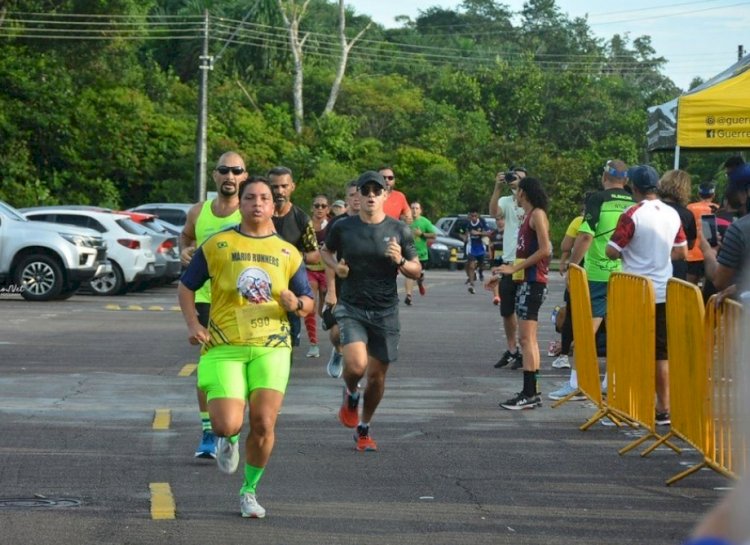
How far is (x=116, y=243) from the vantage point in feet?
89.0

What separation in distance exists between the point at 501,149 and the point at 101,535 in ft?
192

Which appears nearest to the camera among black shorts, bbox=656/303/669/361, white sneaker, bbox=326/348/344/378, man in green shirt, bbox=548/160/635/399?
black shorts, bbox=656/303/669/361

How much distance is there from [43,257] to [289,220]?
14287 mm

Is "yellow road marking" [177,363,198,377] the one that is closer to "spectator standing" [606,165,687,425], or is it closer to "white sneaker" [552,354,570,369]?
"white sneaker" [552,354,570,369]

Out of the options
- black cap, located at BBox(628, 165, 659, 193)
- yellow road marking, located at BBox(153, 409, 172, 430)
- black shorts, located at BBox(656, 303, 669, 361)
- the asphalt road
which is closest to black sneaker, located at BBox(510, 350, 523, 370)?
the asphalt road

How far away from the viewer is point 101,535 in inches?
273

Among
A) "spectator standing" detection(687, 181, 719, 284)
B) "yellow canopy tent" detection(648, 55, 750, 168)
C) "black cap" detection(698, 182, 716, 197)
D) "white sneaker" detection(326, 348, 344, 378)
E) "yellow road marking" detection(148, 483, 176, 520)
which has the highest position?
"yellow canopy tent" detection(648, 55, 750, 168)

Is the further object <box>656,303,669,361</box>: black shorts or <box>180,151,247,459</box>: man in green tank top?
<box>656,303,669,361</box>: black shorts

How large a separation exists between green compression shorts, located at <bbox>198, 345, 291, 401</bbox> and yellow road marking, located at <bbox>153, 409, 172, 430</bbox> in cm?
310

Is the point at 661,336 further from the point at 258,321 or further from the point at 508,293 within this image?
the point at 258,321

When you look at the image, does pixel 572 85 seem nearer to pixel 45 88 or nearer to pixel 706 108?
pixel 45 88

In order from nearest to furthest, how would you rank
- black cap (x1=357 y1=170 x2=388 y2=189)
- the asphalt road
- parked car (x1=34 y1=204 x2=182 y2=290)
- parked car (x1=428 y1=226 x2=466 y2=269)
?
the asphalt road
black cap (x1=357 y1=170 x2=388 y2=189)
parked car (x1=34 y1=204 x2=182 y2=290)
parked car (x1=428 y1=226 x2=466 y2=269)

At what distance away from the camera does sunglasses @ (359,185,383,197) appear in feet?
31.5

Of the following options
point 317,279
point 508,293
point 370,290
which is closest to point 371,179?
point 370,290
